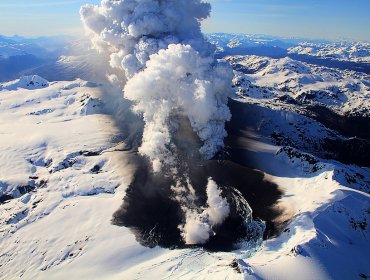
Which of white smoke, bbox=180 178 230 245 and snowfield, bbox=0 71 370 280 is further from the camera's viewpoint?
white smoke, bbox=180 178 230 245

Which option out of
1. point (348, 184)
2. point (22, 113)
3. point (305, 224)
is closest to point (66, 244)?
point (305, 224)

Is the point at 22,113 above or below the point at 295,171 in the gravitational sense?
below

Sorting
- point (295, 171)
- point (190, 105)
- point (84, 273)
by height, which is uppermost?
point (190, 105)

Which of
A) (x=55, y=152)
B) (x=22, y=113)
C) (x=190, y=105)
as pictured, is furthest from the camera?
(x=22, y=113)

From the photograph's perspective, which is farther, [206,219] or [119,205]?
[119,205]

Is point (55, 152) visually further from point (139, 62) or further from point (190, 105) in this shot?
A: point (190, 105)
